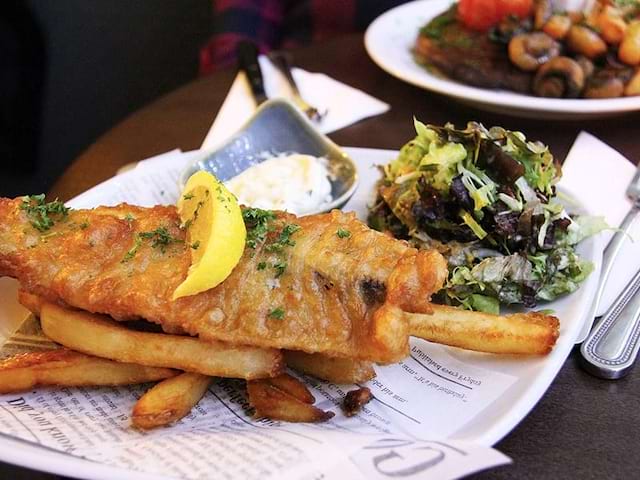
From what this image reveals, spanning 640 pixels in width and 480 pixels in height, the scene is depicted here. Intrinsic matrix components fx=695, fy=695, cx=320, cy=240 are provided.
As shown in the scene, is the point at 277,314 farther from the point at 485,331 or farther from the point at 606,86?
the point at 606,86

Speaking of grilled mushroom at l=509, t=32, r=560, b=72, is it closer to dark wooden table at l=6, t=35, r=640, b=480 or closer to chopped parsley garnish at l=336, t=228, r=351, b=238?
dark wooden table at l=6, t=35, r=640, b=480

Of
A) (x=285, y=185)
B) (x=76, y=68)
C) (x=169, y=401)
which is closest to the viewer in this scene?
(x=169, y=401)

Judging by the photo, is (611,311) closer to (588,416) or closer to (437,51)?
(588,416)

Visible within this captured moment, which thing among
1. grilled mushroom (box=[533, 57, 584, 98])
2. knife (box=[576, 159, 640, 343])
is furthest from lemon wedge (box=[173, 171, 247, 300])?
grilled mushroom (box=[533, 57, 584, 98])

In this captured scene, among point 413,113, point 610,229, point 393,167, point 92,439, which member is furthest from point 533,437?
point 413,113

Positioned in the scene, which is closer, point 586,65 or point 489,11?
point 586,65

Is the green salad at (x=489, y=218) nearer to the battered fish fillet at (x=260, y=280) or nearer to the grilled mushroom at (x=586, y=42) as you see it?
the battered fish fillet at (x=260, y=280)

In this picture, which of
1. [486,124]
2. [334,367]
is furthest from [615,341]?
[486,124]

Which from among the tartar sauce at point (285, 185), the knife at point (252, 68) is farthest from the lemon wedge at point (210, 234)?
the knife at point (252, 68)
